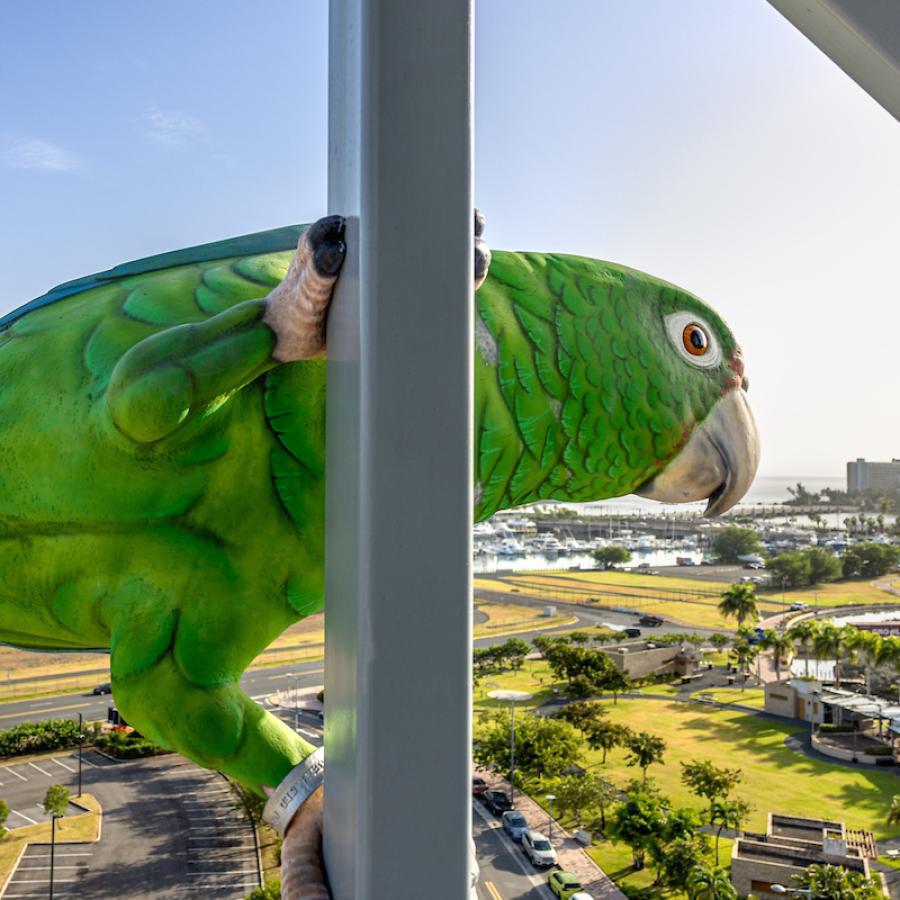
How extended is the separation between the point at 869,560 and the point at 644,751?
54.5ft

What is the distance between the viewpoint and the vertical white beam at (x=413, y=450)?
492 mm

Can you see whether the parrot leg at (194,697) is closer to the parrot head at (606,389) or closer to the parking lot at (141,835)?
the parrot head at (606,389)

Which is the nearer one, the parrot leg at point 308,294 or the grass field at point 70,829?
the parrot leg at point 308,294

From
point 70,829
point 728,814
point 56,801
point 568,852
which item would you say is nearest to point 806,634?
point 728,814

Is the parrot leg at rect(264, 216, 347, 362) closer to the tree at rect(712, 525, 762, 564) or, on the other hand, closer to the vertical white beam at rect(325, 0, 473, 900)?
the vertical white beam at rect(325, 0, 473, 900)

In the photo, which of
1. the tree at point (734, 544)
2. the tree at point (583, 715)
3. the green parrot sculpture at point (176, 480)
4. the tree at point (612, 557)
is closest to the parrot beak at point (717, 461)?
the green parrot sculpture at point (176, 480)

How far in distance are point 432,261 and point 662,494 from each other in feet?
3.17

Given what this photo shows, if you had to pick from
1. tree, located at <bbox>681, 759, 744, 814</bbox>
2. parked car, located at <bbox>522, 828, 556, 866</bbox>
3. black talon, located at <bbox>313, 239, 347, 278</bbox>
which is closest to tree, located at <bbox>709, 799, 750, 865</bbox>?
tree, located at <bbox>681, 759, 744, 814</bbox>

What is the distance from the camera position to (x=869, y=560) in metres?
27.3

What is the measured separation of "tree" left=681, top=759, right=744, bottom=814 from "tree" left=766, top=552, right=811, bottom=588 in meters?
14.1

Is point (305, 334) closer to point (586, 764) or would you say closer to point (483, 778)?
point (483, 778)

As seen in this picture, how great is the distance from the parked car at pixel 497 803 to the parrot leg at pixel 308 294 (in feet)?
43.9

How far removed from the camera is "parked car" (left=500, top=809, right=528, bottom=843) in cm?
1209

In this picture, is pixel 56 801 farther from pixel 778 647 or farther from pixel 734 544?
pixel 734 544
